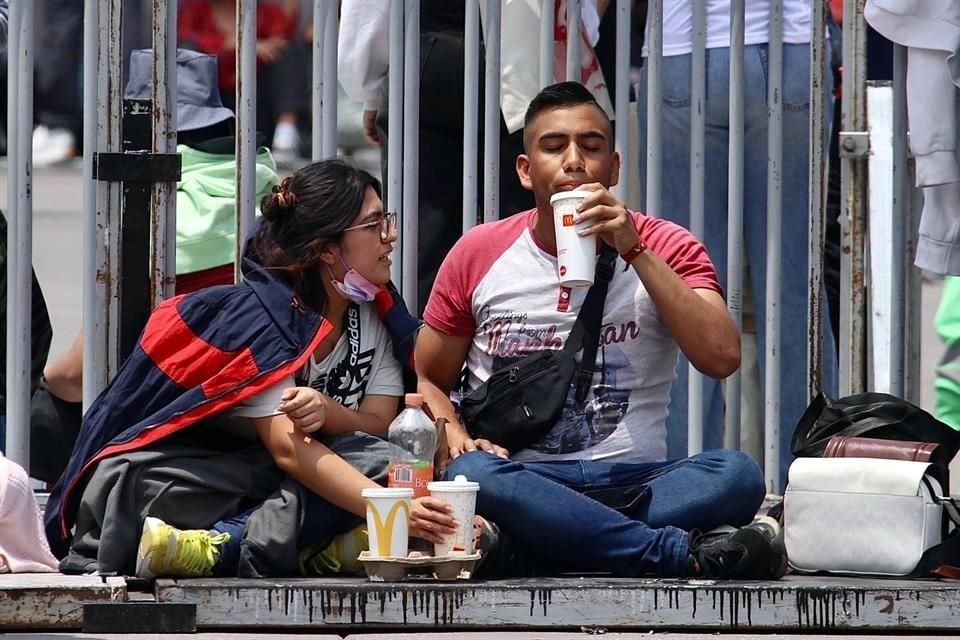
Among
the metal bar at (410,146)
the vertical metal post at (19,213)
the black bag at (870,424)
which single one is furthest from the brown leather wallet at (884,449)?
the vertical metal post at (19,213)

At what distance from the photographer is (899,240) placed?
522 cm

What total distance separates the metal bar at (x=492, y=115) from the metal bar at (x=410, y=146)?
7.6 inches

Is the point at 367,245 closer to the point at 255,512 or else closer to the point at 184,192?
the point at 255,512

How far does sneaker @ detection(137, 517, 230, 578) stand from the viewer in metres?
4.30

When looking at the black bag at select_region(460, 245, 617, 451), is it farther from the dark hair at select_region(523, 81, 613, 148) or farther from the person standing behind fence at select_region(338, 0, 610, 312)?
the person standing behind fence at select_region(338, 0, 610, 312)

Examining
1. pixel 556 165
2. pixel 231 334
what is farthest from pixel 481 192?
pixel 231 334

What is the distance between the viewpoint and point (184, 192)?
5.97m

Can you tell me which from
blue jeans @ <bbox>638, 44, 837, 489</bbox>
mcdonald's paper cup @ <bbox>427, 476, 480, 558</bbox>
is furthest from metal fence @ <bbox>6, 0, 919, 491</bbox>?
mcdonald's paper cup @ <bbox>427, 476, 480, 558</bbox>

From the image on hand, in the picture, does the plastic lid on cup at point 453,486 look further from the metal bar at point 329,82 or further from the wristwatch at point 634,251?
the metal bar at point 329,82

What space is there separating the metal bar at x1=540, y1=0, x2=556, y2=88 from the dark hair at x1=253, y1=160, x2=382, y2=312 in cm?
80

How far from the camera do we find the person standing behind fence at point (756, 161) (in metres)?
5.41

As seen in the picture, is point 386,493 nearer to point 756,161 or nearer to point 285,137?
point 756,161

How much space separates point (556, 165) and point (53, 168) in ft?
48.7

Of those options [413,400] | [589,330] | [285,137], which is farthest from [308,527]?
[285,137]
